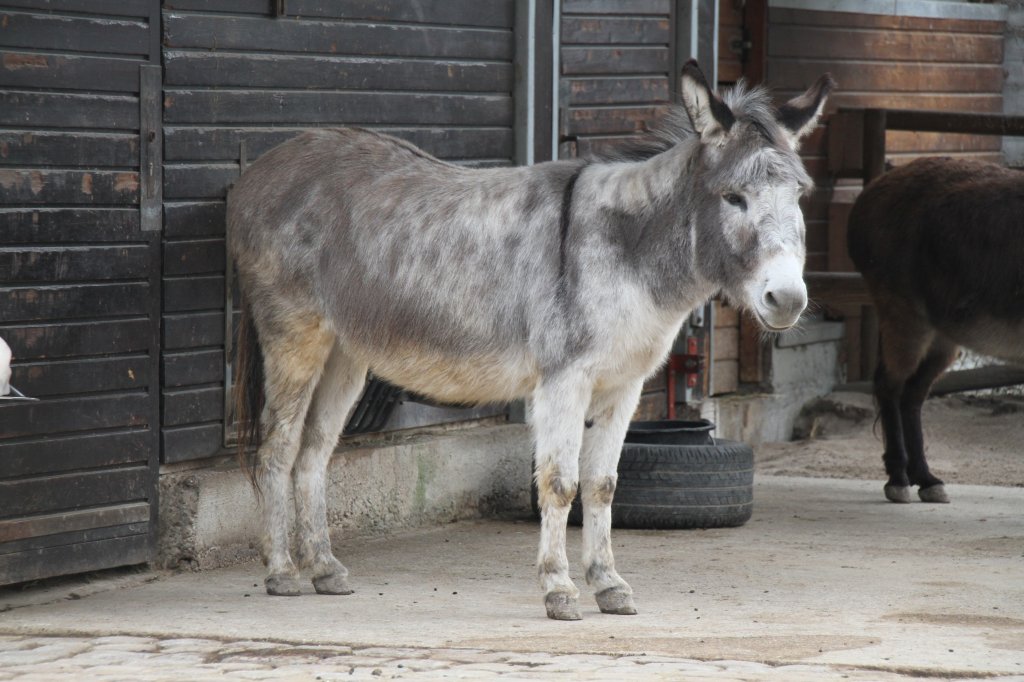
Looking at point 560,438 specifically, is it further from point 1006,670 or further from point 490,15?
point 490,15

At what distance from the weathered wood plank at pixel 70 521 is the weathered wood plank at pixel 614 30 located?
3446mm

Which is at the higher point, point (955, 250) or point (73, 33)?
point (73, 33)

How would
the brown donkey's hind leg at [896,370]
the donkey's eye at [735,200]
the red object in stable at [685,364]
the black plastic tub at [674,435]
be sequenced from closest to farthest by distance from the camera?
the donkey's eye at [735,200] < the black plastic tub at [674,435] < the brown donkey's hind leg at [896,370] < the red object in stable at [685,364]

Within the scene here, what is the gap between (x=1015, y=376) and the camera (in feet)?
35.4

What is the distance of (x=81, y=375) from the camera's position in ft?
20.0

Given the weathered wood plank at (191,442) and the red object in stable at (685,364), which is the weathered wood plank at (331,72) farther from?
the red object in stable at (685,364)

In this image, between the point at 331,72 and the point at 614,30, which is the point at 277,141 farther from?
the point at 614,30

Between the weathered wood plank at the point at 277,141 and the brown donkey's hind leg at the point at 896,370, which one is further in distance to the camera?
the brown donkey's hind leg at the point at 896,370

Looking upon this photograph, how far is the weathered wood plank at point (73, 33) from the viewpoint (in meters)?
5.79

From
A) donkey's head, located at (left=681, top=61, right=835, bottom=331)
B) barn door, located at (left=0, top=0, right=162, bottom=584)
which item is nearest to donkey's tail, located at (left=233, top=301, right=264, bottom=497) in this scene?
barn door, located at (left=0, top=0, right=162, bottom=584)

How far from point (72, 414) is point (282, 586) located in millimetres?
1027

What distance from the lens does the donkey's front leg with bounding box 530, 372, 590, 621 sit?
18.7ft

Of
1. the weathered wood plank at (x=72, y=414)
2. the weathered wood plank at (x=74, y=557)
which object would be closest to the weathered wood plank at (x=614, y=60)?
the weathered wood plank at (x=72, y=414)

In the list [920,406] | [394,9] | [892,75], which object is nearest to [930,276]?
[920,406]
